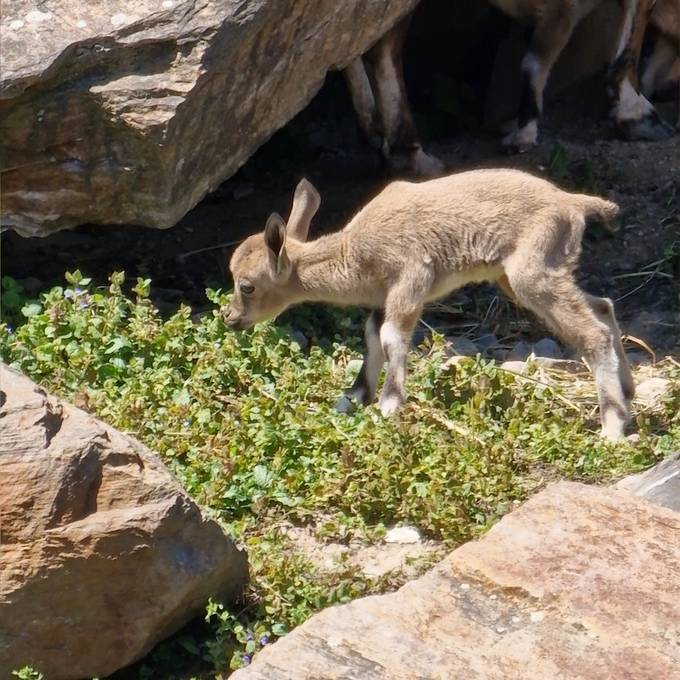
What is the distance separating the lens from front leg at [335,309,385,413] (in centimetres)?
701

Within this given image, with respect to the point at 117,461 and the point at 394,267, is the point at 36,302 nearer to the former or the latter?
the point at 394,267

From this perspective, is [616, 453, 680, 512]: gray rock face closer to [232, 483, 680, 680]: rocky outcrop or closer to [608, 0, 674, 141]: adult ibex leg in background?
[232, 483, 680, 680]: rocky outcrop

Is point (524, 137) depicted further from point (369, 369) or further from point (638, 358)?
point (369, 369)

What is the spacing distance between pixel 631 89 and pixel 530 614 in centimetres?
664

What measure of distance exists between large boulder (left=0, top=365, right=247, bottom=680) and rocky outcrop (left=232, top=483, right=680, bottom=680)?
26.6 inches

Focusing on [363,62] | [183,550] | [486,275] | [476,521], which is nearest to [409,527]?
[476,521]

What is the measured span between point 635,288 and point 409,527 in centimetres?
333

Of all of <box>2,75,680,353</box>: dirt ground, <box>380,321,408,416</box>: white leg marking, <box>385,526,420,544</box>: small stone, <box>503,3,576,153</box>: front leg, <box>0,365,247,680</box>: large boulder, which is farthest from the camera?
<box>503,3,576,153</box>: front leg

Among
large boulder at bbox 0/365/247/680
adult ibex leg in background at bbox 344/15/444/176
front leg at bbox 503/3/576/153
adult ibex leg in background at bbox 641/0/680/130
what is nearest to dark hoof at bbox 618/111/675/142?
front leg at bbox 503/3/576/153

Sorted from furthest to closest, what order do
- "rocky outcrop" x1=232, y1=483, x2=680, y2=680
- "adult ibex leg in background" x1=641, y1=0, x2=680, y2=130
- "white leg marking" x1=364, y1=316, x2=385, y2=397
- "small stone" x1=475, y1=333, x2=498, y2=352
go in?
1. "adult ibex leg in background" x1=641, y1=0, x2=680, y2=130
2. "small stone" x1=475, y1=333, x2=498, y2=352
3. "white leg marking" x1=364, y1=316, x2=385, y2=397
4. "rocky outcrop" x1=232, y1=483, x2=680, y2=680

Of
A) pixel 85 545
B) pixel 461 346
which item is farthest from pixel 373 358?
pixel 85 545

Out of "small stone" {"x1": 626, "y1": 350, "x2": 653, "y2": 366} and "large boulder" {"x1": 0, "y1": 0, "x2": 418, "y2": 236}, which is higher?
"large boulder" {"x1": 0, "y1": 0, "x2": 418, "y2": 236}

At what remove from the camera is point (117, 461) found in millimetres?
4887

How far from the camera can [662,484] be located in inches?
217
